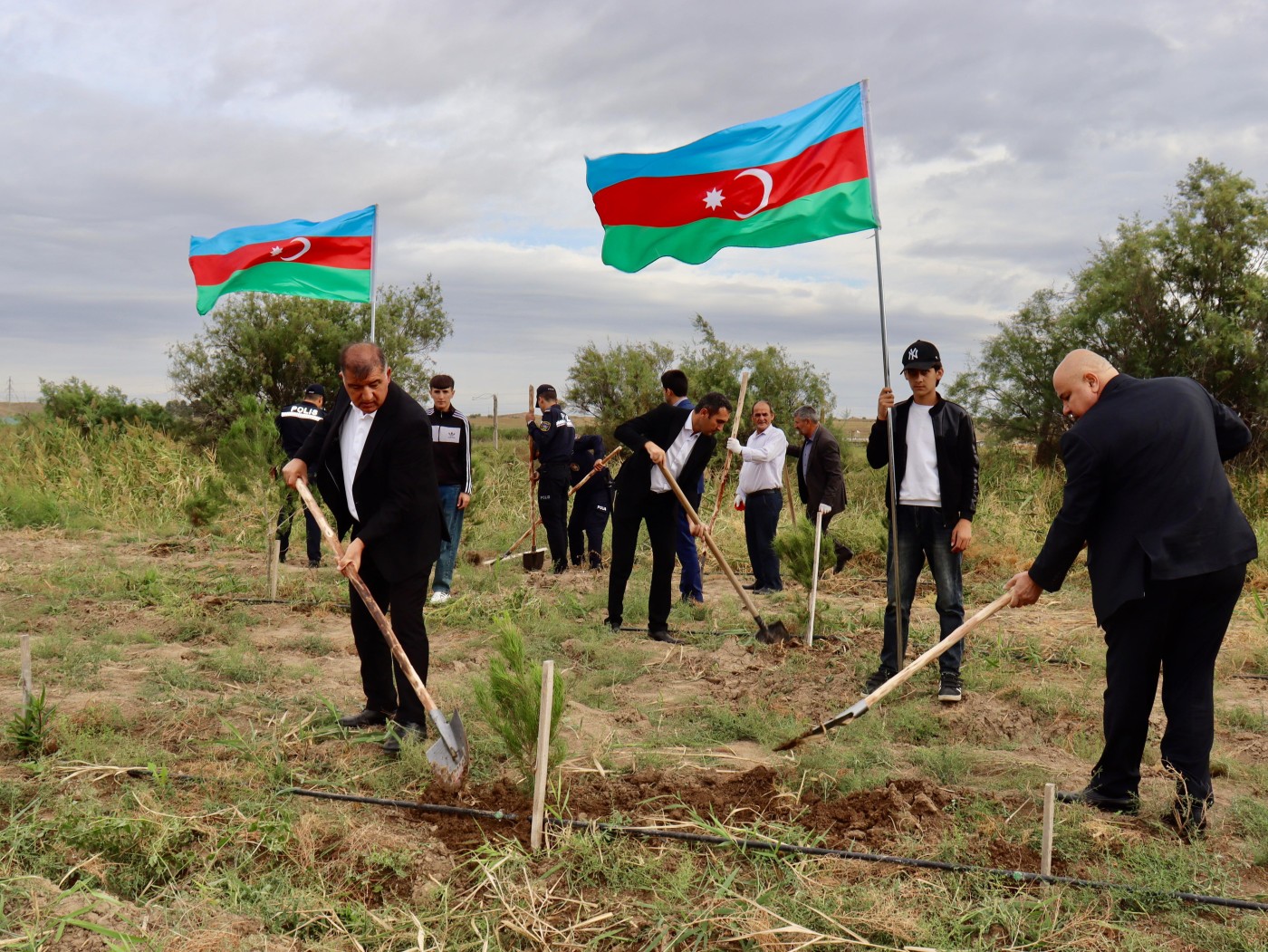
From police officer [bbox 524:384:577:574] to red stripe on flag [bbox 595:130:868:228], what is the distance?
3.33 m

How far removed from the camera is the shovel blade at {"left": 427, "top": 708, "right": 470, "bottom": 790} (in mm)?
4426

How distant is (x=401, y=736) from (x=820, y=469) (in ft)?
16.9

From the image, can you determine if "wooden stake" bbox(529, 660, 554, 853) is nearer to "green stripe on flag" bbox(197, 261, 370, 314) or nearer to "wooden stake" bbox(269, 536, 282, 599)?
"wooden stake" bbox(269, 536, 282, 599)

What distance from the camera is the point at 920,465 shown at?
5871 millimetres

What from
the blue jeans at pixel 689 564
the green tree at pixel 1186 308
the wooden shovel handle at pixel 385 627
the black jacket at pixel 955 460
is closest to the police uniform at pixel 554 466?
the blue jeans at pixel 689 564

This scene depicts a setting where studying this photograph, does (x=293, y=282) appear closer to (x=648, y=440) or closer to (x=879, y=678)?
(x=648, y=440)

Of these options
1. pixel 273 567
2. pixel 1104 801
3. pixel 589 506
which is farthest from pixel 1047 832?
pixel 589 506

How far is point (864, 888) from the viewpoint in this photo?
3.45 meters

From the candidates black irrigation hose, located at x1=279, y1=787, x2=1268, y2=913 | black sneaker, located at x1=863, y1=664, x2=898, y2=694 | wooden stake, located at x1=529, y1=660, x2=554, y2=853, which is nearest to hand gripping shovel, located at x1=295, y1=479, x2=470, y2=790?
black irrigation hose, located at x1=279, y1=787, x2=1268, y2=913

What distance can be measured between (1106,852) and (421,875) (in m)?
2.40

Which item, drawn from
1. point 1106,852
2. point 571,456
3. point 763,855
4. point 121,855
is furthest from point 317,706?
point 571,456

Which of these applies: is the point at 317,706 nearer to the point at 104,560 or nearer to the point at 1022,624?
the point at 1022,624

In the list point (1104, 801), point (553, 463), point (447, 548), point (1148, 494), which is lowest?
point (1104, 801)

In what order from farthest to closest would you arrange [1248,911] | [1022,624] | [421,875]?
[1022,624]
[421,875]
[1248,911]
